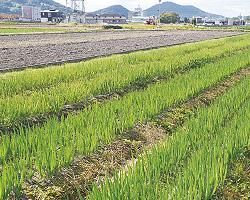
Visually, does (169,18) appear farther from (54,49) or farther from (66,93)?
(66,93)

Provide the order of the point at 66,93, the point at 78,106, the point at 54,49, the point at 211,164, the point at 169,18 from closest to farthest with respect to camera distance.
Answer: the point at 211,164 → the point at 78,106 → the point at 66,93 → the point at 54,49 → the point at 169,18

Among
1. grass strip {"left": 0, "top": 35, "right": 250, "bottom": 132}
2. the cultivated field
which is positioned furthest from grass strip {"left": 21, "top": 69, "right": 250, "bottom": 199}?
grass strip {"left": 0, "top": 35, "right": 250, "bottom": 132}

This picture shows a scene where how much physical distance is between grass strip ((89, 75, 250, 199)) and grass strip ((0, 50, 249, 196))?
65 centimetres

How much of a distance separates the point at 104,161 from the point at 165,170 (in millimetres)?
1142

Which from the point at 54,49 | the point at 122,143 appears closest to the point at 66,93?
the point at 122,143

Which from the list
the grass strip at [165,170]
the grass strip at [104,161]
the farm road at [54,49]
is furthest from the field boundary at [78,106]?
the farm road at [54,49]

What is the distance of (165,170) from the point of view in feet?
13.1

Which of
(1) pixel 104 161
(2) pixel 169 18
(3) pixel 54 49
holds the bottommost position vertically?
(1) pixel 104 161

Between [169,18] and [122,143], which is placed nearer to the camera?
[122,143]

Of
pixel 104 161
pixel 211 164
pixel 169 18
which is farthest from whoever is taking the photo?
pixel 169 18

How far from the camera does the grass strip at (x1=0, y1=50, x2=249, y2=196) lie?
4.03 m

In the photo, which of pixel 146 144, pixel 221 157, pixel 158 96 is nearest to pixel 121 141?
pixel 146 144

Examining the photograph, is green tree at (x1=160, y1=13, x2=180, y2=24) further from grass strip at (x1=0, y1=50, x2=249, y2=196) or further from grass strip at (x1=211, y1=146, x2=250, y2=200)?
grass strip at (x1=211, y1=146, x2=250, y2=200)

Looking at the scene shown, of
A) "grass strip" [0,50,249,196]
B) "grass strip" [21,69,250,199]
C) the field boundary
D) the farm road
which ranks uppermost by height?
the farm road
